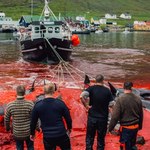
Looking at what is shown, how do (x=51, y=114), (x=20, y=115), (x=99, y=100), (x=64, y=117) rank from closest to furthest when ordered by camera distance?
(x=51, y=114), (x=64, y=117), (x=20, y=115), (x=99, y=100)

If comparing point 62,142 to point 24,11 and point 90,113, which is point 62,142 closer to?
point 90,113

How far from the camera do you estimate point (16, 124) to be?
8133 mm

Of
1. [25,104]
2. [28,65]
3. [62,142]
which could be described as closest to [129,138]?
[62,142]

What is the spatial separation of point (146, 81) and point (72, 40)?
12.4 m

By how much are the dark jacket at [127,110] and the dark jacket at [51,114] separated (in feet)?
4.58

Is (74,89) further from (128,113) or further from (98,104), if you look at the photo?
(128,113)

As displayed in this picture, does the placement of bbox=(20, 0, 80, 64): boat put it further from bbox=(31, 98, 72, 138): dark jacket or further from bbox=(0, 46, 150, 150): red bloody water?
bbox=(31, 98, 72, 138): dark jacket

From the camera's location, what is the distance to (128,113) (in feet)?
27.2

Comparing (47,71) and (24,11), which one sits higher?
(24,11)

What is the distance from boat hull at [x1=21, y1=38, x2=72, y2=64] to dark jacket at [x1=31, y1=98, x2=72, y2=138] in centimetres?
2729

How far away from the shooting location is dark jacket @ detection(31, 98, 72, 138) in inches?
284

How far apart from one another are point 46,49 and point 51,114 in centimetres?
2815

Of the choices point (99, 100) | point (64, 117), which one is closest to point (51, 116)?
point (64, 117)

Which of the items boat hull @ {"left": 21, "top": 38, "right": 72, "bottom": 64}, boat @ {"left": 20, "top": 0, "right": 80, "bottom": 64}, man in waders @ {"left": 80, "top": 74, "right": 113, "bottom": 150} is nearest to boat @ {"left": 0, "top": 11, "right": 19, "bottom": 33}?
boat hull @ {"left": 21, "top": 38, "right": 72, "bottom": 64}
